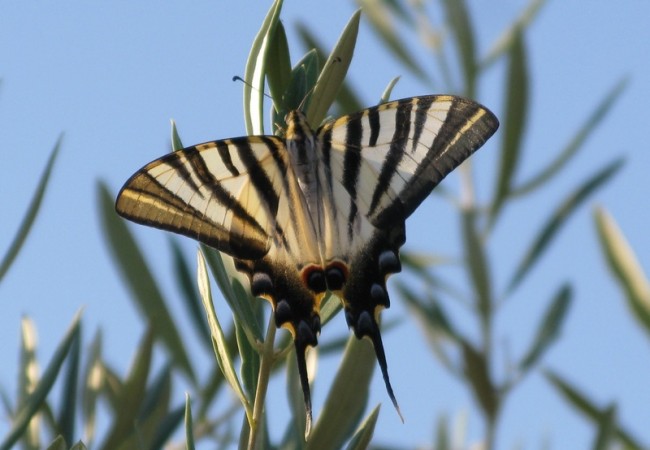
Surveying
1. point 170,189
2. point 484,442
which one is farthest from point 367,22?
point 170,189

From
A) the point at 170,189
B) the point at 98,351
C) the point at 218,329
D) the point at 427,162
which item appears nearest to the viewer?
the point at 218,329

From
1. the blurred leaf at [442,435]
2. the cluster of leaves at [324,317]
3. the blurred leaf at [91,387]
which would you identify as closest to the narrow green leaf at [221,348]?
the cluster of leaves at [324,317]

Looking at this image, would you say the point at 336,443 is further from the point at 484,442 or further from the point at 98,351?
the point at 484,442

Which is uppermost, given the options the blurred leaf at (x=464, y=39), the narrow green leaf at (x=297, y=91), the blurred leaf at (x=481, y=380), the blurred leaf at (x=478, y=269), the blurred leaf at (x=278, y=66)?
the blurred leaf at (x=278, y=66)

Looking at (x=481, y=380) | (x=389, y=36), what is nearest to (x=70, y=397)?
(x=481, y=380)

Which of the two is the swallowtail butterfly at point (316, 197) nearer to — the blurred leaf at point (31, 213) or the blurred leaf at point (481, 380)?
the blurred leaf at point (31, 213)

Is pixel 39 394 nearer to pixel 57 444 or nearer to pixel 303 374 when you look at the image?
pixel 57 444
